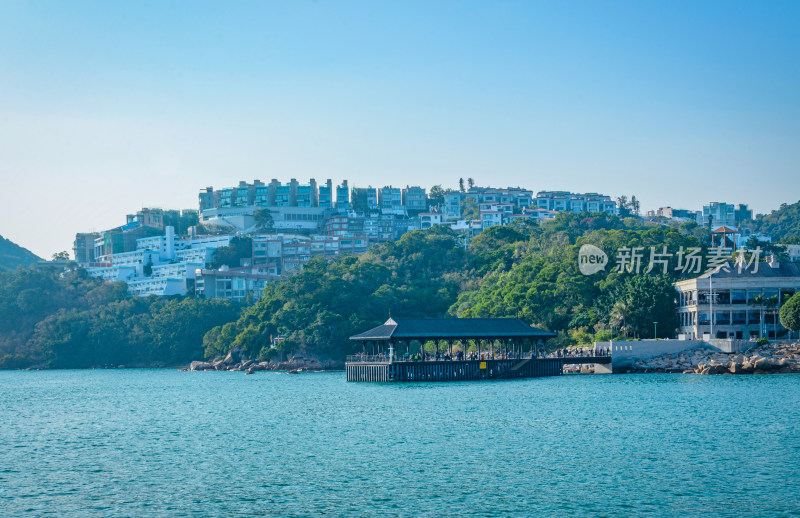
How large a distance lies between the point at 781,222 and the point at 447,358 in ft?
482

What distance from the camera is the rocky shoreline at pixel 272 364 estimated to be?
90.2 m

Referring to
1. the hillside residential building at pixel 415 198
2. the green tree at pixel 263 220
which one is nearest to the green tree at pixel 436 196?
the hillside residential building at pixel 415 198

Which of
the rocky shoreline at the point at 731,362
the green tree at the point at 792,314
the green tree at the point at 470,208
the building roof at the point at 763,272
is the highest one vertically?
the green tree at the point at 470,208

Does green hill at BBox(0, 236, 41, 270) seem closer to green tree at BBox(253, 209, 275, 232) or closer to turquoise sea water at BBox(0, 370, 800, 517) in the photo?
green tree at BBox(253, 209, 275, 232)

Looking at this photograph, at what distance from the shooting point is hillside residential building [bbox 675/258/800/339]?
7381cm

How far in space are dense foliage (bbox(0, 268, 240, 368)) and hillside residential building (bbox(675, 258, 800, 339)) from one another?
5745cm

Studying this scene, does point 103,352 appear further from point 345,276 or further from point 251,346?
point 345,276

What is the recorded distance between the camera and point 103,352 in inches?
4387

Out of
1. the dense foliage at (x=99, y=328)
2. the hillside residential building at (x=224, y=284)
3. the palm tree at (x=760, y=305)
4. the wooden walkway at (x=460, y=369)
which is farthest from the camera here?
the hillside residential building at (x=224, y=284)

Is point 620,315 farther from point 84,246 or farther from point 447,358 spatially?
point 84,246

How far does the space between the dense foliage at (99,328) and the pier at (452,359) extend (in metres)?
43.4

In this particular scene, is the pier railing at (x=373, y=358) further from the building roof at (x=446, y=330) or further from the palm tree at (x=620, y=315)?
the palm tree at (x=620, y=315)

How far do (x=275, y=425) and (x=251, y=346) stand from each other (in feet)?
185

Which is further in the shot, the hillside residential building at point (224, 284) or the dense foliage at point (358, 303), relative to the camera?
the hillside residential building at point (224, 284)
